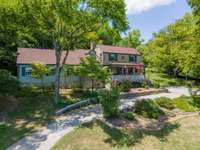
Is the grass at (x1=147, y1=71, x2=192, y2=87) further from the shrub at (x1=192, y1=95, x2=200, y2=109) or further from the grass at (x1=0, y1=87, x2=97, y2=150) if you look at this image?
the grass at (x1=0, y1=87, x2=97, y2=150)

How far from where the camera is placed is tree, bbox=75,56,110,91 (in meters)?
24.8

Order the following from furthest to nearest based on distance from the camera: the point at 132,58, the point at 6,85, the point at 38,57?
the point at 132,58 → the point at 38,57 → the point at 6,85

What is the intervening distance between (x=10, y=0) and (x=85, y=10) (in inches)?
251

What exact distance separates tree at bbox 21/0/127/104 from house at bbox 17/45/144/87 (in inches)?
321

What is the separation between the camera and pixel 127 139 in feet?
48.6

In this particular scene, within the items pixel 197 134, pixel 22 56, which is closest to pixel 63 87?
pixel 22 56

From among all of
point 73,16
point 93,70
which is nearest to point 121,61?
point 93,70

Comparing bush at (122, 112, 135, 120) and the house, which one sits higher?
the house

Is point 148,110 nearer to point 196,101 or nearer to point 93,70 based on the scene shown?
point 196,101

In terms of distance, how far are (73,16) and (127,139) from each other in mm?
11323

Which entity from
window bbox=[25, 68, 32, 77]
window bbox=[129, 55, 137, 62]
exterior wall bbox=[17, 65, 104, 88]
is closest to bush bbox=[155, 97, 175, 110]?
exterior wall bbox=[17, 65, 104, 88]

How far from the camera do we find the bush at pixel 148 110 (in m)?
19.5

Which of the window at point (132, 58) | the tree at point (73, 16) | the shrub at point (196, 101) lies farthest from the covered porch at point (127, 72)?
the tree at point (73, 16)

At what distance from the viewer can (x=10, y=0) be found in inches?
824
